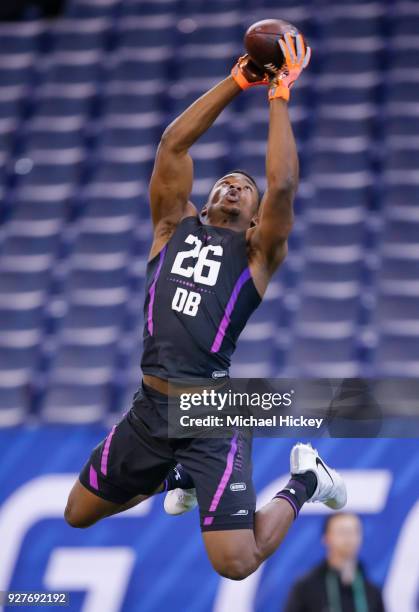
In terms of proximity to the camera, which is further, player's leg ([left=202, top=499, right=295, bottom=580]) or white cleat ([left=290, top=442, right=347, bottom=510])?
white cleat ([left=290, top=442, right=347, bottom=510])

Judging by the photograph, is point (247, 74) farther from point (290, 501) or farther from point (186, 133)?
point (290, 501)

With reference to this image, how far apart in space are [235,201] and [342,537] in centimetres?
176

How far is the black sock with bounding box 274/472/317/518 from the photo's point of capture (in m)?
4.96

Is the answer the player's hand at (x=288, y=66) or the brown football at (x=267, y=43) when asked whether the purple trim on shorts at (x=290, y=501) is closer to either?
the player's hand at (x=288, y=66)

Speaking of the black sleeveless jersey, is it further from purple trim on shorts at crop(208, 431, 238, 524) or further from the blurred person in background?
the blurred person in background

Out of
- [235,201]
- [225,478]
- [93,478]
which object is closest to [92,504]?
[93,478]

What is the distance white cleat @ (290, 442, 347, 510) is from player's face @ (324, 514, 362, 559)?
322mm

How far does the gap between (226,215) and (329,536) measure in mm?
1699

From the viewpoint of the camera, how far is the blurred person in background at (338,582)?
17.6 feet

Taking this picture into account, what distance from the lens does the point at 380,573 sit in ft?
18.8

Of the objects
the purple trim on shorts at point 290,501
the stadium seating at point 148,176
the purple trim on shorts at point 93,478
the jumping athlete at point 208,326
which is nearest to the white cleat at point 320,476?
the jumping athlete at point 208,326

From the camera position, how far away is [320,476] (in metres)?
5.08

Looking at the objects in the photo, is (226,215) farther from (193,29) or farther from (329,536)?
(193,29)

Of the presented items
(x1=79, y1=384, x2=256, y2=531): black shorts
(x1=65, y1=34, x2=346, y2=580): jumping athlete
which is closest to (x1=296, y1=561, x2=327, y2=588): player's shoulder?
(x1=65, y1=34, x2=346, y2=580): jumping athlete
